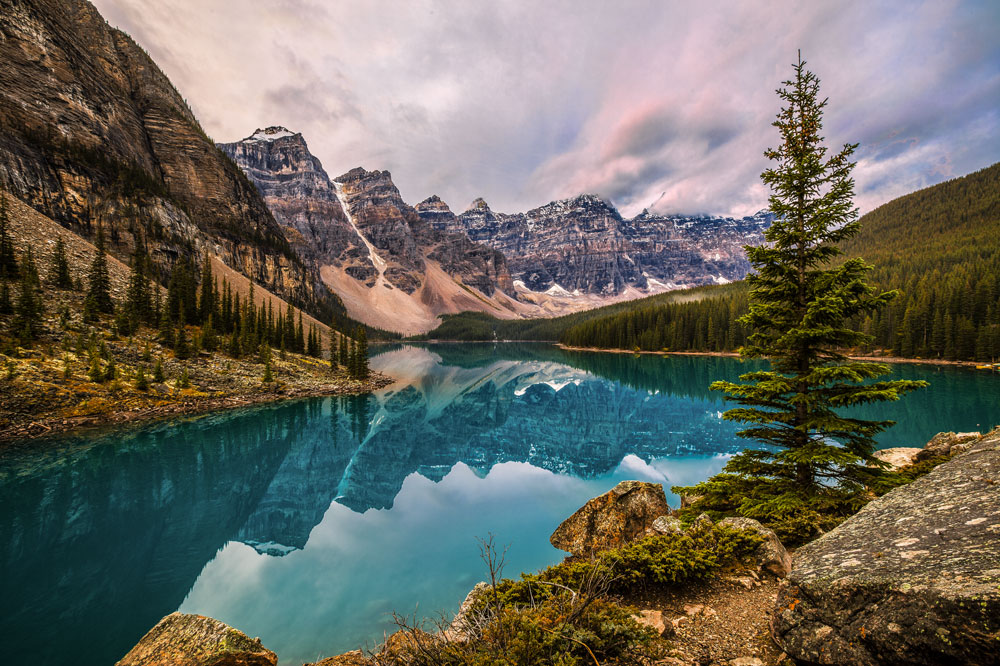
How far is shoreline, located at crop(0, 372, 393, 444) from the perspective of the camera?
22.6 metres

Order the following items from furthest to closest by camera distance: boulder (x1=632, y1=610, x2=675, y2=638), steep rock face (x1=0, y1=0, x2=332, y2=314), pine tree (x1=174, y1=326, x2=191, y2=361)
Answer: steep rock face (x1=0, y1=0, x2=332, y2=314), pine tree (x1=174, y1=326, x2=191, y2=361), boulder (x1=632, y1=610, x2=675, y2=638)

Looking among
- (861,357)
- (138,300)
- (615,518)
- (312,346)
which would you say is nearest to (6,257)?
(138,300)

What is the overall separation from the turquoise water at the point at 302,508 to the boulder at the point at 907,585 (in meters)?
8.34

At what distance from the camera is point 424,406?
4194cm

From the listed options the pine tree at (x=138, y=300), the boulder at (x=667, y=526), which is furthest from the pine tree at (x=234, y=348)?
the boulder at (x=667, y=526)

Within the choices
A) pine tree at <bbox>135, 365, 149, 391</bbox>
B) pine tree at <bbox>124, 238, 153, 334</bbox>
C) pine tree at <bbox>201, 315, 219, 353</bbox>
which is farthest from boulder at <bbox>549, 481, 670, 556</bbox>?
pine tree at <bbox>124, 238, 153, 334</bbox>

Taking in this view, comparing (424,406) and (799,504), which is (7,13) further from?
(799,504)

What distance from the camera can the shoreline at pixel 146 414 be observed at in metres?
22.6

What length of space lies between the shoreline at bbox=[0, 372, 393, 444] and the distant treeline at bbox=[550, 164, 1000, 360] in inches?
1860

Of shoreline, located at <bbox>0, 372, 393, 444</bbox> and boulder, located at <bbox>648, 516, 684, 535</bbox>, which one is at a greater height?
boulder, located at <bbox>648, 516, 684, 535</bbox>

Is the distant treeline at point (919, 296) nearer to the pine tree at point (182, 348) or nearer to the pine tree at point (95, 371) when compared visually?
the pine tree at point (95, 371)

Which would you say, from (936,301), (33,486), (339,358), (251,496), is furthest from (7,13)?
(936,301)

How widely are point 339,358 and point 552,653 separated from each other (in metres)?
58.6

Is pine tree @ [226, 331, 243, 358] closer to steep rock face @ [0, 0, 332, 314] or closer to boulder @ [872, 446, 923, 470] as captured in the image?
steep rock face @ [0, 0, 332, 314]
